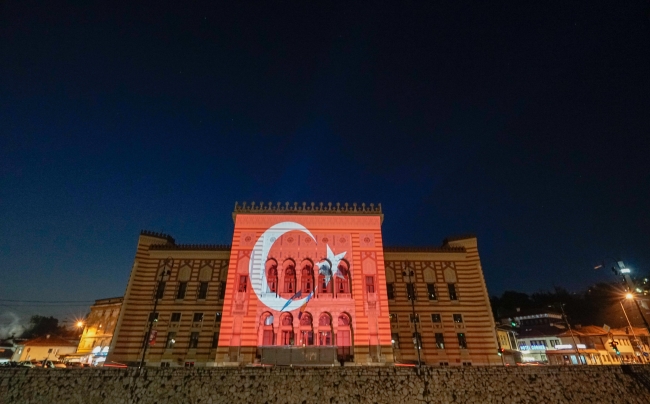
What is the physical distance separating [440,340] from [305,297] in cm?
1432

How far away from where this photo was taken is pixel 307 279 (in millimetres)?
31062

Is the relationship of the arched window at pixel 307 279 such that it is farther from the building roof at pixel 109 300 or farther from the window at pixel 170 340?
the building roof at pixel 109 300

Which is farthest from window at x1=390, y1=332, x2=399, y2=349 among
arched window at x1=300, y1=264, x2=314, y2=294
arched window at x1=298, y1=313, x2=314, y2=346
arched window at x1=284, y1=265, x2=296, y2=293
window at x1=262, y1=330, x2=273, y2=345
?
window at x1=262, y1=330, x2=273, y2=345

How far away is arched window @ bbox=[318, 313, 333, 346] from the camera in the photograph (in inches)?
1127

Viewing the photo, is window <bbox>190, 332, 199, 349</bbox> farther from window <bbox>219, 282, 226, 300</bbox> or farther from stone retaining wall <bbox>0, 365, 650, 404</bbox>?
stone retaining wall <bbox>0, 365, 650, 404</bbox>

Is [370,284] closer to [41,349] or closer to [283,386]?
[283,386]

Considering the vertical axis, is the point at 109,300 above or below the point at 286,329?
above

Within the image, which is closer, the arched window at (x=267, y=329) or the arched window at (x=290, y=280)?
the arched window at (x=267, y=329)

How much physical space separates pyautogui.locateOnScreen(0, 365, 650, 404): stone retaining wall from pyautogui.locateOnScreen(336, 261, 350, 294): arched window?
36.5ft

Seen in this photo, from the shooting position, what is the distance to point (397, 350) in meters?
31.8

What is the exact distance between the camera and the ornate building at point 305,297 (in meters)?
28.9

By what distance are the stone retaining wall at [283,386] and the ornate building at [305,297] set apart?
832cm

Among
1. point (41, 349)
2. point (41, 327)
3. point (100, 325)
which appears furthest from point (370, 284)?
point (41, 327)

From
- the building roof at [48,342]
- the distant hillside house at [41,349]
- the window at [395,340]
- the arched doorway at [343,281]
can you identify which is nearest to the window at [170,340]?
the arched doorway at [343,281]
